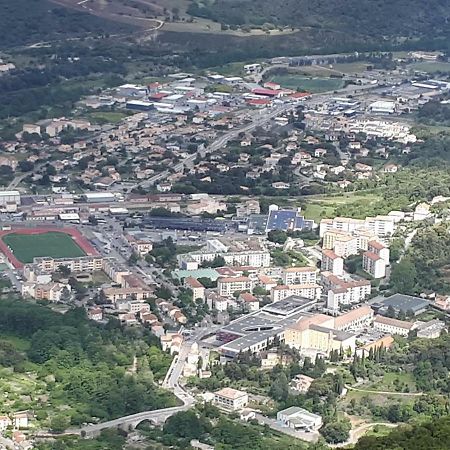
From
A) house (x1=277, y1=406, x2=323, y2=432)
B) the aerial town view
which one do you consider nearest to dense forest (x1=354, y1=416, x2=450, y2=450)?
the aerial town view

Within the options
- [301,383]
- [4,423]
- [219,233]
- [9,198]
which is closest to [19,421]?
[4,423]

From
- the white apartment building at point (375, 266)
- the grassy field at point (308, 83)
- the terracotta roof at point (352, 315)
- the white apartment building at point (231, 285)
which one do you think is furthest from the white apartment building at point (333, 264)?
the grassy field at point (308, 83)

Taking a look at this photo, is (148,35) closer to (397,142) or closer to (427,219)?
(397,142)

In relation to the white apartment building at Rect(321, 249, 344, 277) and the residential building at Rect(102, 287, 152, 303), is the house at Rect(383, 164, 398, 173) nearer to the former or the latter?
the white apartment building at Rect(321, 249, 344, 277)

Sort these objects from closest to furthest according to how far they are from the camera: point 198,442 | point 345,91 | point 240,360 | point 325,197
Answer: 1. point 198,442
2. point 240,360
3. point 325,197
4. point 345,91

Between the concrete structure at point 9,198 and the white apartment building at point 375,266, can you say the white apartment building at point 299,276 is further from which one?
the concrete structure at point 9,198

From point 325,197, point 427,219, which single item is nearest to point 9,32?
point 325,197
